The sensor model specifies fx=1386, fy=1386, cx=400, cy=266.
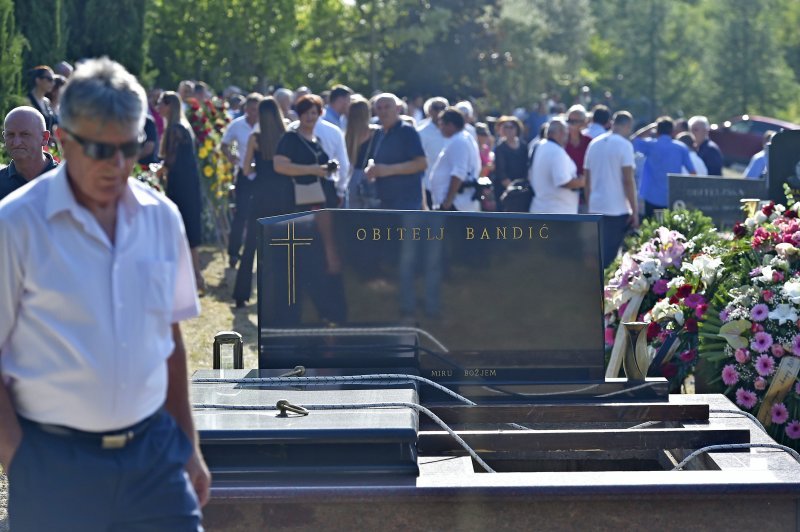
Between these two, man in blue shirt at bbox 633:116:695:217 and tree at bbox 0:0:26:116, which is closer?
tree at bbox 0:0:26:116

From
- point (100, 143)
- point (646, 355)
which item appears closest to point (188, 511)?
point (100, 143)

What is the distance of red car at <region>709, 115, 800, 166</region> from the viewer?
39362 millimetres

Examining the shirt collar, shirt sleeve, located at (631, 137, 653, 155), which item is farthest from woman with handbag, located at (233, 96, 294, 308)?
the shirt collar

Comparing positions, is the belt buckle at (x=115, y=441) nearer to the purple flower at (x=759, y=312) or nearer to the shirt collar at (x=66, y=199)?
the shirt collar at (x=66, y=199)

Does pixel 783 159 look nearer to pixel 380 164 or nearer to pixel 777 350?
pixel 777 350

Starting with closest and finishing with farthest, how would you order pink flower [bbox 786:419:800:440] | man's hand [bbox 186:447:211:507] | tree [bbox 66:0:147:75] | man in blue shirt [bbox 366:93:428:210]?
1. man's hand [bbox 186:447:211:507]
2. pink flower [bbox 786:419:800:440]
3. man in blue shirt [bbox 366:93:428:210]
4. tree [bbox 66:0:147:75]

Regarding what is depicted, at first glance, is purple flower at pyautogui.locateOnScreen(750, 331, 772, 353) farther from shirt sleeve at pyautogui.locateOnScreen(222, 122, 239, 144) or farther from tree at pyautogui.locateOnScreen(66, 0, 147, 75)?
tree at pyautogui.locateOnScreen(66, 0, 147, 75)

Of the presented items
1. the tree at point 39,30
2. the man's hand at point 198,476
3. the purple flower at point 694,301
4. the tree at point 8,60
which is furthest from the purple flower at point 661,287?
the tree at point 39,30

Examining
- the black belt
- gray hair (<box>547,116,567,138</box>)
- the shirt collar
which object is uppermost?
gray hair (<box>547,116,567,138</box>)

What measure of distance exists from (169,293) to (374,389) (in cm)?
231

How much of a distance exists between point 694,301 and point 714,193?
286 inches

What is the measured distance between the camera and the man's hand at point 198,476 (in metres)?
3.73

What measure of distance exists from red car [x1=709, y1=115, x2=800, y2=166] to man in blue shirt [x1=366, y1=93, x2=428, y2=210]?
28429mm

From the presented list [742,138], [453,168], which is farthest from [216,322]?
[742,138]
